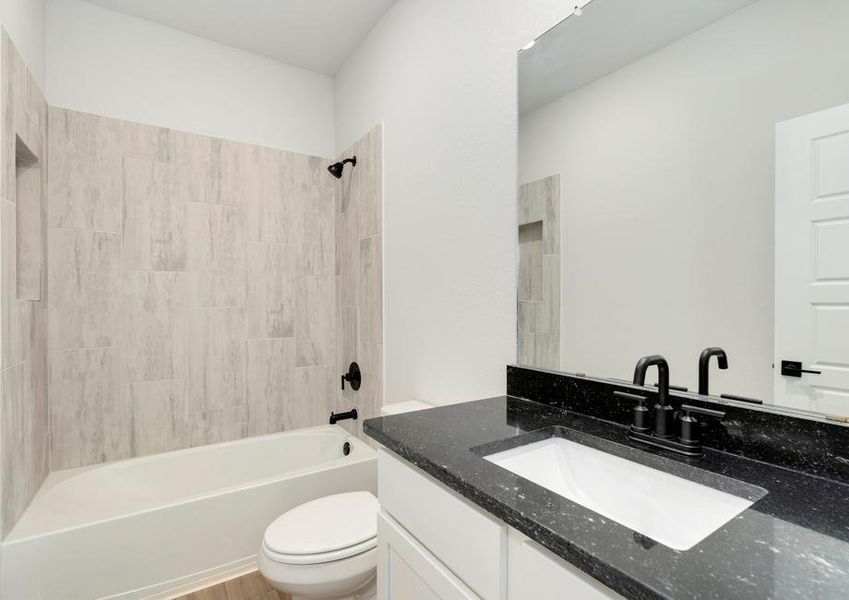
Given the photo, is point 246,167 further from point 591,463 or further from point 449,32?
point 591,463

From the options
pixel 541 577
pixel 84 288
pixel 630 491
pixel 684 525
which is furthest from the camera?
pixel 84 288

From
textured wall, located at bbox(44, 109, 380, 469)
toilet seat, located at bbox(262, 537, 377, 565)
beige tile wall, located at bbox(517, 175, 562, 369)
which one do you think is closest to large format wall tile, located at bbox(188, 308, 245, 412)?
textured wall, located at bbox(44, 109, 380, 469)

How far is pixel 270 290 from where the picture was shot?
2.50m

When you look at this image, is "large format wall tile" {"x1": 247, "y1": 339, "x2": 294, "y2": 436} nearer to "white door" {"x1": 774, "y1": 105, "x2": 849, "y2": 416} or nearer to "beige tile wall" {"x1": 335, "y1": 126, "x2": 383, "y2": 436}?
"beige tile wall" {"x1": 335, "y1": 126, "x2": 383, "y2": 436}

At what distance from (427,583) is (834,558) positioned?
65 cm

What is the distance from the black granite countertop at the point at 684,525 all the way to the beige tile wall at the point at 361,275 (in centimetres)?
132

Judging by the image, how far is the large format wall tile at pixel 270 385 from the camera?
2436mm

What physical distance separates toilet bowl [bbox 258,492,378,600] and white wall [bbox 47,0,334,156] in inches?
84.3

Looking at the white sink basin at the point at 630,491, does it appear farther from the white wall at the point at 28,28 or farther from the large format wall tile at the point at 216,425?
the white wall at the point at 28,28

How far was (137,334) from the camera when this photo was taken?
213 cm

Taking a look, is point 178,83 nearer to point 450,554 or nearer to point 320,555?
point 320,555

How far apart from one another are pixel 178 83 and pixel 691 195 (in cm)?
257

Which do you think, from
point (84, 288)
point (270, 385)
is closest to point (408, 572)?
point (270, 385)

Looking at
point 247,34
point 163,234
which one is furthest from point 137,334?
point 247,34
